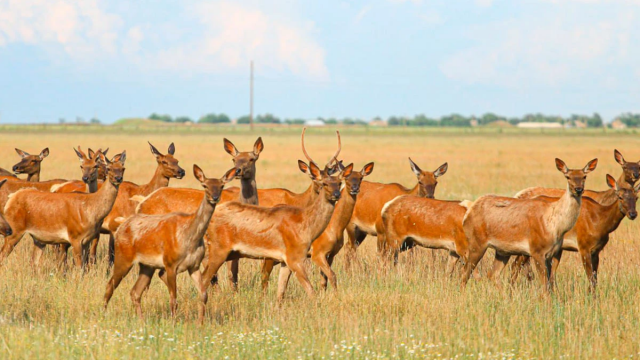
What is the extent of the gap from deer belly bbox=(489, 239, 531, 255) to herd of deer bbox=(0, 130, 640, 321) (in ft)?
0.05

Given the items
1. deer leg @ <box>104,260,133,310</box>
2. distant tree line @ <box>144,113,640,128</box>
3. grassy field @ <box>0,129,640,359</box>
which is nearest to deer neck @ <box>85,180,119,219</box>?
grassy field @ <box>0,129,640,359</box>

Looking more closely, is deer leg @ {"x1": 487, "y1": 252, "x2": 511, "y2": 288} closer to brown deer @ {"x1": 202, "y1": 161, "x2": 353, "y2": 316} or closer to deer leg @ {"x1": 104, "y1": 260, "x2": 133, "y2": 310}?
brown deer @ {"x1": 202, "y1": 161, "x2": 353, "y2": 316}

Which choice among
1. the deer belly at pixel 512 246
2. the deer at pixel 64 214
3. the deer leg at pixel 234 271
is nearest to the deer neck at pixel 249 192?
the deer leg at pixel 234 271

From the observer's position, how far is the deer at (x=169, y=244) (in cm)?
841

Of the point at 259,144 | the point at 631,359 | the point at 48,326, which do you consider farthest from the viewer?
the point at 259,144

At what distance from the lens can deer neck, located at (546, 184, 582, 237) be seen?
32.0 ft

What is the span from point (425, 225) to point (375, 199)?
1903 millimetres

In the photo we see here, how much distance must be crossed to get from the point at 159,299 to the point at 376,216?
4739mm

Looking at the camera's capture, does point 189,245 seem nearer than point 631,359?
No

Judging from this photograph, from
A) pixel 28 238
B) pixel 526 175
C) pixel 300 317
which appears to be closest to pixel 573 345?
pixel 300 317

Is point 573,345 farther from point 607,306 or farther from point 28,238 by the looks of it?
point 28,238

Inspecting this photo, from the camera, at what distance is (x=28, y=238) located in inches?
561

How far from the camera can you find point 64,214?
1090 centimetres

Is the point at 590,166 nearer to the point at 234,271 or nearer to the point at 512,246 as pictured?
the point at 512,246
